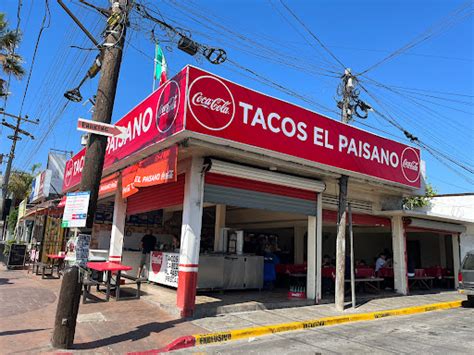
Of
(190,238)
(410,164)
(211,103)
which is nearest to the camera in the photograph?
(211,103)

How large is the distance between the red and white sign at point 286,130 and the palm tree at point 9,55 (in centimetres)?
1103

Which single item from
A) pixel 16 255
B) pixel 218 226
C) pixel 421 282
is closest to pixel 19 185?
pixel 16 255

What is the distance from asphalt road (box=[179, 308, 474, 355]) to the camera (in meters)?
6.46

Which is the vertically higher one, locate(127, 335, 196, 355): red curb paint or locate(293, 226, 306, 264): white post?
locate(293, 226, 306, 264): white post

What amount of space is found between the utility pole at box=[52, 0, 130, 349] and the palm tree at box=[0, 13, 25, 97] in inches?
405

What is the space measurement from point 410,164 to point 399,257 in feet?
11.9

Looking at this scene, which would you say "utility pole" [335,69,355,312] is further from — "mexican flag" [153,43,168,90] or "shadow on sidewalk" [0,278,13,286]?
"shadow on sidewalk" [0,278,13,286]

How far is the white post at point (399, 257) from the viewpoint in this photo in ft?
45.9

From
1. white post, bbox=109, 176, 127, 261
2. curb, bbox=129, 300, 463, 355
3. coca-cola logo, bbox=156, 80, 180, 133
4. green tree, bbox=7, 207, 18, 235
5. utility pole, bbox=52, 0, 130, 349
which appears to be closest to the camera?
utility pole, bbox=52, 0, 130, 349

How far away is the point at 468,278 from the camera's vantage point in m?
12.0

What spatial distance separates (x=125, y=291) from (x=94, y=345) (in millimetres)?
5021

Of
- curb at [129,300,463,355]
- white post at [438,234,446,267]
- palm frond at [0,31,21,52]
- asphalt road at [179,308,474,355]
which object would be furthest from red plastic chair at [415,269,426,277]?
palm frond at [0,31,21,52]

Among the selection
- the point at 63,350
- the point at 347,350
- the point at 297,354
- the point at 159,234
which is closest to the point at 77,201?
the point at 63,350

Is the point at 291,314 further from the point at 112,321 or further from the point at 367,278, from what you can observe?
the point at 367,278
